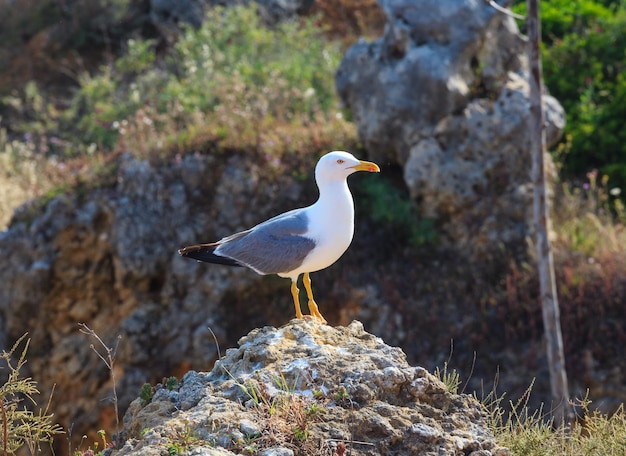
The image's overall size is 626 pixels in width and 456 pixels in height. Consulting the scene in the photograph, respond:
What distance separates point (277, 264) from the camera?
221 inches

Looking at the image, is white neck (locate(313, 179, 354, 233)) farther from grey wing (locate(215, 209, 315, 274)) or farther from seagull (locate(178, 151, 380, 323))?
grey wing (locate(215, 209, 315, 274))

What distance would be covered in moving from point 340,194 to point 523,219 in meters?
5.12

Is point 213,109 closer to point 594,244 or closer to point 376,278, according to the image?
point 376,278

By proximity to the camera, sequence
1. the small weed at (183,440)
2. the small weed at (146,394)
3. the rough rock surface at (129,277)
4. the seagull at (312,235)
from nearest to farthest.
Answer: the small weed at (183,440), the small weed at (146,394), the seagull at (312,235), the rough rock surface at (129,277)

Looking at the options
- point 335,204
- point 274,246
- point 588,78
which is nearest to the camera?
point 335,204

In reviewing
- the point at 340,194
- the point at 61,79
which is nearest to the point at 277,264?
the point at 340,194

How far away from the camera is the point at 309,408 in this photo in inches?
163

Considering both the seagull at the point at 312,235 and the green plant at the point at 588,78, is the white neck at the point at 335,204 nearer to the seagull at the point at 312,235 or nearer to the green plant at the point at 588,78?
the seagull at the point at 312,235

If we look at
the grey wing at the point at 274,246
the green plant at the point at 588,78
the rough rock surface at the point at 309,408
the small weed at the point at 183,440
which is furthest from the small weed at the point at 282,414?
the green plant at the point at 588,78

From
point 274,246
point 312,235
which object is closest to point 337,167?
point 312,235

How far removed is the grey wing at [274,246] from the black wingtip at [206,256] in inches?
1.1

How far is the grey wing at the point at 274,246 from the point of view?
18.1ft

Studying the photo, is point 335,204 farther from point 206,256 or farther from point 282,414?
point 282,414

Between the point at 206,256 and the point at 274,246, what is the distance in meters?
0.45
